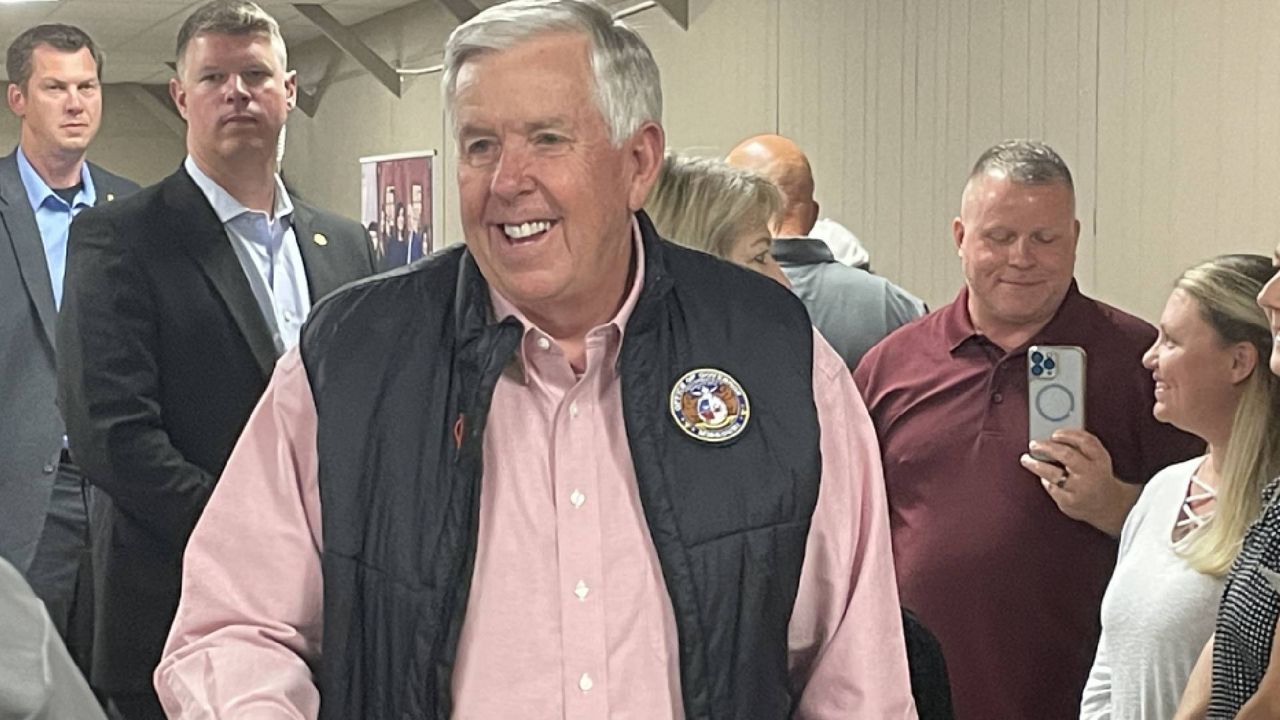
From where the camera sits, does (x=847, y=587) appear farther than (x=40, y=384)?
No

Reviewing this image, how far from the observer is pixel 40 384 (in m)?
4.25

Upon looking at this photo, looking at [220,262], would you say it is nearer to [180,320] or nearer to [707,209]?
[180,320]

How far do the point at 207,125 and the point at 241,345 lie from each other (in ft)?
1.38

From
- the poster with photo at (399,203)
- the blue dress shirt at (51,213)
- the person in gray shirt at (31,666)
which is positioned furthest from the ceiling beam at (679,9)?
the person in gray shirt at (31,666)

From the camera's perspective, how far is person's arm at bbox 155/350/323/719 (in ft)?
6.28

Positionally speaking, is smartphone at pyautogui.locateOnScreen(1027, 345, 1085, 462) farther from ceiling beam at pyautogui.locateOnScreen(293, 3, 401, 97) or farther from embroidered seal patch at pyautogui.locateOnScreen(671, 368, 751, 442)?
ceiling beam at pyautogui.locateOnScreen(293, 3, 401, 97)

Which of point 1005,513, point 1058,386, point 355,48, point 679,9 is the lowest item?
point 1005,513

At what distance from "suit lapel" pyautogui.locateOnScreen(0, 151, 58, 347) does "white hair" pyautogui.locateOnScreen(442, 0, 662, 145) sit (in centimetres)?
248

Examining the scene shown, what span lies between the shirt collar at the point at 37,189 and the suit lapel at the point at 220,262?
138 cm

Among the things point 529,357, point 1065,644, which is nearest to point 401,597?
point 529,357

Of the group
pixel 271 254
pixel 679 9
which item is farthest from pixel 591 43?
pixel 679 9

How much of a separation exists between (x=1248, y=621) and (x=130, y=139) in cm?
1404

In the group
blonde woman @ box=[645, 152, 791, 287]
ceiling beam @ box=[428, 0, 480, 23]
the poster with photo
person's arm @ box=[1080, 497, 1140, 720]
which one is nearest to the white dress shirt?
blonde woman @ box=[645, 152, 791, 287]

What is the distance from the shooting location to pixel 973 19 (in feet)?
18.4
